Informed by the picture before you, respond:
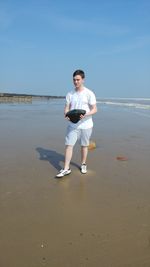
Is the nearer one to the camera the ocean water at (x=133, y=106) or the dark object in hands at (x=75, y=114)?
the dark object in hands at (x=75, y=114)

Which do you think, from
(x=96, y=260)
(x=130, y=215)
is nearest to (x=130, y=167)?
(x=130, y=215)

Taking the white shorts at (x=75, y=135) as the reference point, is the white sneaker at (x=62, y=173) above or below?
below

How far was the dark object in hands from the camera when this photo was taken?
530 cm

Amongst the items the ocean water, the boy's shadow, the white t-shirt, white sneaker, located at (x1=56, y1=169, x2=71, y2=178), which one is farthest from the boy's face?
the ocean water

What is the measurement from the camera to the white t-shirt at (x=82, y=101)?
5.43m

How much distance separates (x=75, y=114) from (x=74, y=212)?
2.03m

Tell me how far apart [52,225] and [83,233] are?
38cm

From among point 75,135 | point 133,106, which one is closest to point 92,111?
point 75,135

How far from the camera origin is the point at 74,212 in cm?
377

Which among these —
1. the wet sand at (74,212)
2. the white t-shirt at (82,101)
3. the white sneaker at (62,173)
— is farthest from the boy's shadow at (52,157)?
the white t-shirt at (82,101)

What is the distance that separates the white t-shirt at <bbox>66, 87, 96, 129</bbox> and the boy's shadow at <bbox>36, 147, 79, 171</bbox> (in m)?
0.97

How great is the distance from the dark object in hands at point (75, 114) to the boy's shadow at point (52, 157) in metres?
1.11

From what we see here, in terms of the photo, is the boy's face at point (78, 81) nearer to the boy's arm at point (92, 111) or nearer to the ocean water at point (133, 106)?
the boy's arm at point (92, 111)

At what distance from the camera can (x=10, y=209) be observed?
3.78 metres
